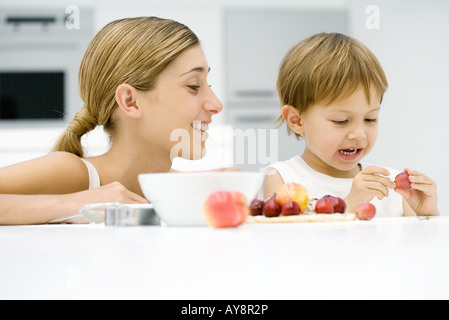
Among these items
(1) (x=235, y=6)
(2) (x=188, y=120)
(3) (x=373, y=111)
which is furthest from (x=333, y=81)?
(1) (x=235, y=6)

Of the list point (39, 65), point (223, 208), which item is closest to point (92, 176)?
point (223, 208)

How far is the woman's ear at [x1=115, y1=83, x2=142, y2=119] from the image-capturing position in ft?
4.66

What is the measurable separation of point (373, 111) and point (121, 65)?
2.35ft

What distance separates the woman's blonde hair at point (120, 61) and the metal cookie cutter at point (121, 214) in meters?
0.76

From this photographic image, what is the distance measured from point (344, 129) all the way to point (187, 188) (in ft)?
→ 3.12

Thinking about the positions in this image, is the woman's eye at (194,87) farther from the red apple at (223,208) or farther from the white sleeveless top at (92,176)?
the red apple at (223,208)

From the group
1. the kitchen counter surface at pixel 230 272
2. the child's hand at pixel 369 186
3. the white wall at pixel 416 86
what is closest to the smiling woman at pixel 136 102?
the child's hand at pixel 369 186

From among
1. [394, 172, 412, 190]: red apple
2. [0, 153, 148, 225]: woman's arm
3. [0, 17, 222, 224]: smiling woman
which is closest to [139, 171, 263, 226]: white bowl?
[0, 153, 148, 225]: woman's arm

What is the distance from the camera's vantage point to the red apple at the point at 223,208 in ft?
1.88

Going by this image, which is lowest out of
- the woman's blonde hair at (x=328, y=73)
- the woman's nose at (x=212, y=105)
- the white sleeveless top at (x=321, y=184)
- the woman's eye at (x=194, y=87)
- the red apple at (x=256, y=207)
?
the white sleeveless top at (x=321, y=184)

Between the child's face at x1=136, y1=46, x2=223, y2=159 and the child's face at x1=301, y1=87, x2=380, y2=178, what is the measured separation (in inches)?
12.2

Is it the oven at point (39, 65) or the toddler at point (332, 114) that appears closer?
the toddler at point (332, 114)

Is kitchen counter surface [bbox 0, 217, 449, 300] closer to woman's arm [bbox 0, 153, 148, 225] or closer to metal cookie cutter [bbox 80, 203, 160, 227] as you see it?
metal cookie cutter [bbox 80, 203, 160, 227]

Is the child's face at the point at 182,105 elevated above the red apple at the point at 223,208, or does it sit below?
above
